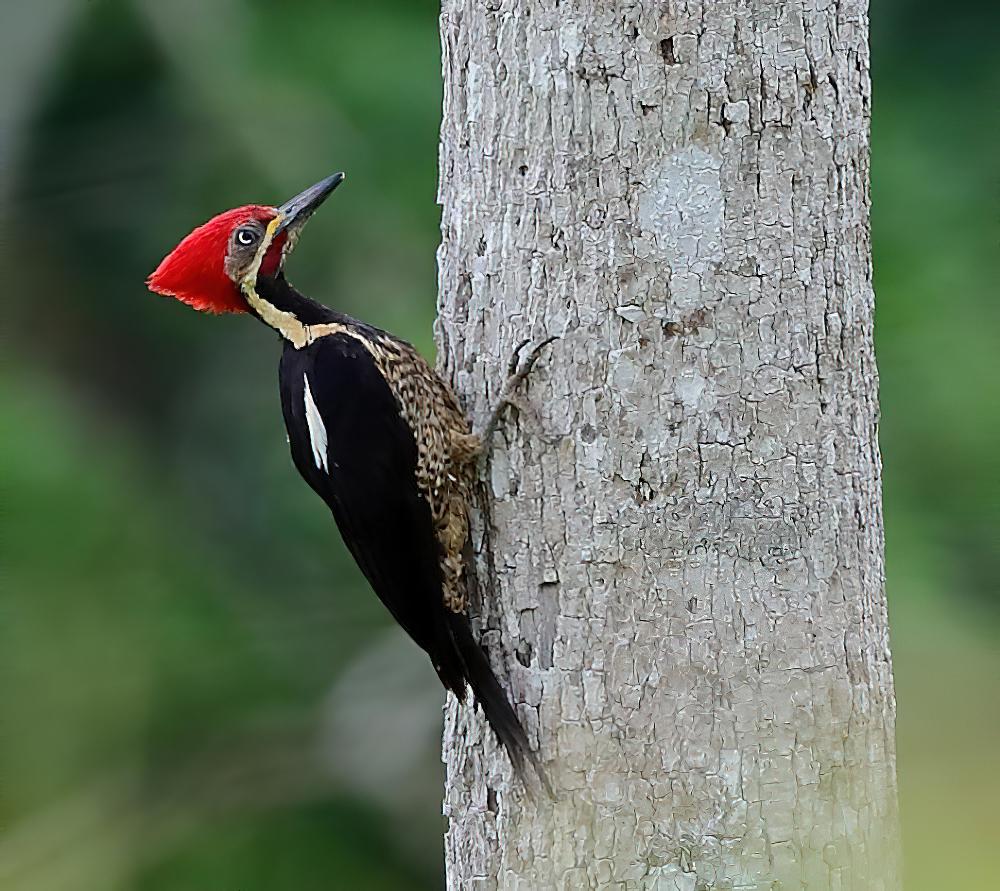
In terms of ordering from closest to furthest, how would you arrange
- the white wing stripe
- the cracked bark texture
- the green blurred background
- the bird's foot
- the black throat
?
the cracked bark texture
the bird's foot
the white wing stripe
the black throat
the green blurred background

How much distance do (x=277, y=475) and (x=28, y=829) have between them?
1.67m

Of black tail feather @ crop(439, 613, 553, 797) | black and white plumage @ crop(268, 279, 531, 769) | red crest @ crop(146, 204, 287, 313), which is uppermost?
red crest @ crop(146, 204, 287, 313)

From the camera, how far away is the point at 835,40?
2232mm

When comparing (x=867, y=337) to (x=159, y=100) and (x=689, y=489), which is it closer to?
(x=689, y=489)

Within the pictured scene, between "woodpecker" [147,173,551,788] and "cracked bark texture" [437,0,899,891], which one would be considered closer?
"cracked bark texture" [437,0,899,891]

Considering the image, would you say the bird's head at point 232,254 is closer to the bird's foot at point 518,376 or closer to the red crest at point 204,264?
the red crest at point 204,264

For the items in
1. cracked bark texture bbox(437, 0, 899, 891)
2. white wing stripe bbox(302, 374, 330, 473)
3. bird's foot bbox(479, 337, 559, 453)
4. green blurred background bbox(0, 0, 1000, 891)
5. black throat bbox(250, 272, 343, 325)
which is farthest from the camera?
green blurred background bbox(0, 0, 1000, 891)

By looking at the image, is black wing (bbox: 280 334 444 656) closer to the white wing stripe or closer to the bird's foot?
the white wing stripe

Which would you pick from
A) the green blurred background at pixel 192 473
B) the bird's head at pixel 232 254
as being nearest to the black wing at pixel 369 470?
the bird's head at pixel 232 254

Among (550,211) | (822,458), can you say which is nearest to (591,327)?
(550,211)

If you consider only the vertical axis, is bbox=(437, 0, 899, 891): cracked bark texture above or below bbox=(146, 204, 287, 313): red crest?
below

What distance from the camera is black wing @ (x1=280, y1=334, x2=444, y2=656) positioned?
2504 millimetres

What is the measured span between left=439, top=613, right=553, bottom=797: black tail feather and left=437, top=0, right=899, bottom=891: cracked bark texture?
27 mm

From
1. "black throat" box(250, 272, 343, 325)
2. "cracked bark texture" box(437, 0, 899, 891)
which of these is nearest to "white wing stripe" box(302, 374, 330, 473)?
"black throat" box(250, 272, 343, 325)
